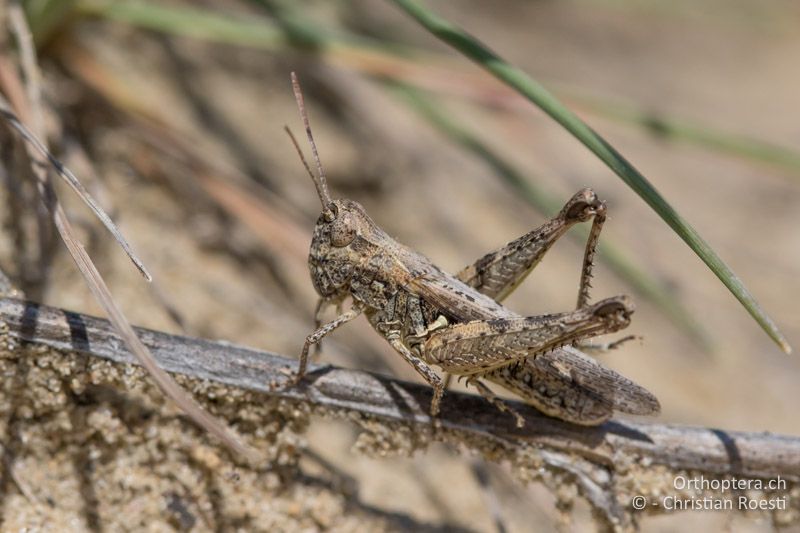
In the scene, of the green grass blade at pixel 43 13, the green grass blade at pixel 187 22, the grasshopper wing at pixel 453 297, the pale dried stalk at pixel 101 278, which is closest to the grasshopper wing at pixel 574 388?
the grasshopper wing at pixel 453 297

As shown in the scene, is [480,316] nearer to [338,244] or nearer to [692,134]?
[338,244]

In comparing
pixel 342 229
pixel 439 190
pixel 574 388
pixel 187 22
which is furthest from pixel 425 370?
pixel 439 190

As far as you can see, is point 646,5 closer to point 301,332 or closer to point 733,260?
point 733,260

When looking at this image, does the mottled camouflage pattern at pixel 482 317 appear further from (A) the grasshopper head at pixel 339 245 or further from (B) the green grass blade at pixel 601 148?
(B) the green grass blade at pixel 601 148

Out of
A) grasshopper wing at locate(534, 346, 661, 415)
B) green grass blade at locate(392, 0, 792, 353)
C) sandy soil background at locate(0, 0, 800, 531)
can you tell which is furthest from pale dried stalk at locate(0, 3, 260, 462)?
green grass blade at locate(392, 0, 792, 353)

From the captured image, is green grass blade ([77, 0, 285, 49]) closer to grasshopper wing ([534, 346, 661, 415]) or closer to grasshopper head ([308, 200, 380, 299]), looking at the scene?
grasshopper head ([308, 200, 380, 299])
